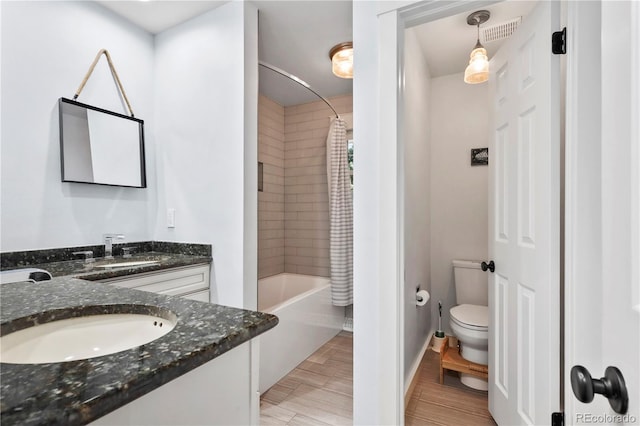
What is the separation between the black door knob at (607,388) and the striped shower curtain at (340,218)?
2.53m

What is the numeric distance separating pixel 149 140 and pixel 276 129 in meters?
1.66

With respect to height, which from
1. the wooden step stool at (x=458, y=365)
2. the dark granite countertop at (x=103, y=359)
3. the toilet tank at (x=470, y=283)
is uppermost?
the dark granite countertop at (x=103, y=359)

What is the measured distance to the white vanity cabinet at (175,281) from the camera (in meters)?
1.62

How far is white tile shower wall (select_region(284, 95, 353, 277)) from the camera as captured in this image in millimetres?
3590

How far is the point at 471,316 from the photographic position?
2.27 meters

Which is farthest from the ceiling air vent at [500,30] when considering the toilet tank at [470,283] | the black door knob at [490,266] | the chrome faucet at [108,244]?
the chrome faucet at [108,244]

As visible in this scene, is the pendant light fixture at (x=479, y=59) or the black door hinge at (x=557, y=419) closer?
the black door hinge at (x=557, y=419)

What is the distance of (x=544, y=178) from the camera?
1289 mm

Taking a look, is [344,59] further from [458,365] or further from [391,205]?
[458,365]

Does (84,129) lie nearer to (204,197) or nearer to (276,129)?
(204,197)

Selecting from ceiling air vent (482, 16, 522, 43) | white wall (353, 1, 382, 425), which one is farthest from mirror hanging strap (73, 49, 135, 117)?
ceiling air vent (482, 16, 522, 43)

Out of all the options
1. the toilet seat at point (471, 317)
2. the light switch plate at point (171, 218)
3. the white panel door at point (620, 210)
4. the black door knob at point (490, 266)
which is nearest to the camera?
the white panel door at point (620, 210)

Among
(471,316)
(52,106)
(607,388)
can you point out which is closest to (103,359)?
(607,388)

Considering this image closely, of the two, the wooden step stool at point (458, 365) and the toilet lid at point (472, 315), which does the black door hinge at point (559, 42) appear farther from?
the wooden step stool at point (458, 365)
